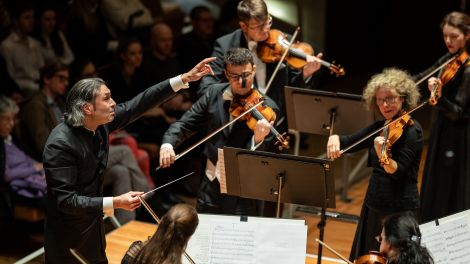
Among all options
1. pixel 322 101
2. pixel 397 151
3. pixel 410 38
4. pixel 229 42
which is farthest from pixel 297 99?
pixel 410 38

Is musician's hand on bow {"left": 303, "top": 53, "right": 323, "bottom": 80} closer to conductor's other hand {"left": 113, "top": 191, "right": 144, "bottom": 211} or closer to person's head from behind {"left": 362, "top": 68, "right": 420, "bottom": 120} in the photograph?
Result: person's head from behind {"left": 362, "top": 68, "right": 420, "bottom": 120}

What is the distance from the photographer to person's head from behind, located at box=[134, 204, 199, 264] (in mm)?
2863

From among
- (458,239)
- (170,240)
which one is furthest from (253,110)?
(170,240)

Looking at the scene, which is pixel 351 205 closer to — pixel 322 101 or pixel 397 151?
pixel 322 101

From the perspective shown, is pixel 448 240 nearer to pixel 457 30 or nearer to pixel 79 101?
pixel 457 30

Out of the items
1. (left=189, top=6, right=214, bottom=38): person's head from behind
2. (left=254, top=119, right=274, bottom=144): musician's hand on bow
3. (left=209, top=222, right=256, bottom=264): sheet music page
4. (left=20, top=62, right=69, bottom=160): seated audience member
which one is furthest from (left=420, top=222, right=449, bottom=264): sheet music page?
(left=189, top=6, right=214, bottom=38): person's head from behind

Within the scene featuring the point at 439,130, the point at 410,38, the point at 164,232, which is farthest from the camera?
the point at 410,38

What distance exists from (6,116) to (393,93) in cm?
241

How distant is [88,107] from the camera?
3496mm

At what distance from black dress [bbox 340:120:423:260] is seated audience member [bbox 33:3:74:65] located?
299 centimetres

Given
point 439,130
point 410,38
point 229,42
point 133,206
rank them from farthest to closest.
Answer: point 410,38
point 439,130
point 229,42
point 133,206

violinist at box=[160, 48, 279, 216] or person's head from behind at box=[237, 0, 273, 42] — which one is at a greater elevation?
person's head from behind at box=[237, 0, 273, 42]

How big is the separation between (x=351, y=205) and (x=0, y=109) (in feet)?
8.55

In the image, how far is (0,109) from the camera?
4922mm
